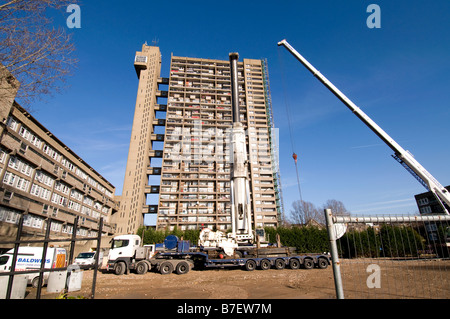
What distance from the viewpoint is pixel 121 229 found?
5538 centimetres

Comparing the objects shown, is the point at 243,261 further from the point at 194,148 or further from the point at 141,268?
the point at 194,148

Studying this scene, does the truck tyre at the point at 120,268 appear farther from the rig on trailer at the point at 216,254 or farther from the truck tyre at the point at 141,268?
the truck tyre at the point at 141,268

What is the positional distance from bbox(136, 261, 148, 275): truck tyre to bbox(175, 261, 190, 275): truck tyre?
2483 mm

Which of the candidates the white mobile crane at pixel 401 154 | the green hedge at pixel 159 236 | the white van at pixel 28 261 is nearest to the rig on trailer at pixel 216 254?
the white van at pixel 28 261

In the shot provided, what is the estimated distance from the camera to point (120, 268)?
1848cm

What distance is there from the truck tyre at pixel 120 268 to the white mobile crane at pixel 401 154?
2312 centimetres

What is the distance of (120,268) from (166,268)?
144 inches

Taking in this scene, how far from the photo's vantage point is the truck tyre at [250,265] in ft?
63.1

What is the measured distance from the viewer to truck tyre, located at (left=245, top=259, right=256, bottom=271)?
757 inches

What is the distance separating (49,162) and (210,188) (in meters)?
35.5

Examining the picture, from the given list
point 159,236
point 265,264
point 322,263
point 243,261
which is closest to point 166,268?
point 243,261

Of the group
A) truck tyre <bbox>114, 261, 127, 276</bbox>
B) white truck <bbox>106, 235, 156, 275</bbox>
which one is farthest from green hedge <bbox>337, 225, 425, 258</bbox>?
truck tyre <bbox>114, 261, 127, 276</bbox>
